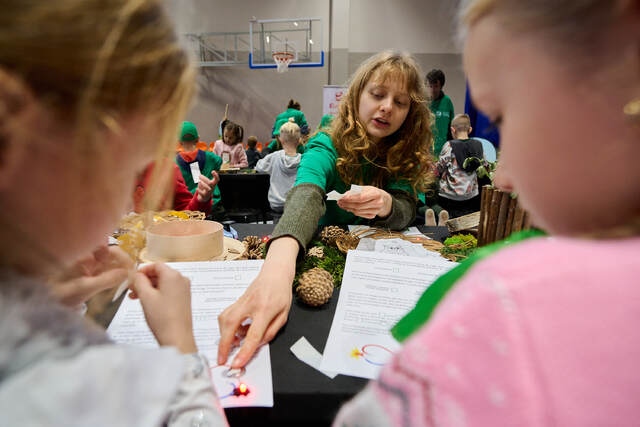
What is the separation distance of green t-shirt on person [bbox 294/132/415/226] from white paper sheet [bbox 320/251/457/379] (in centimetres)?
50

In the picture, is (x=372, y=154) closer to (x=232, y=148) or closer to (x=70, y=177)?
(x=70, y=177)

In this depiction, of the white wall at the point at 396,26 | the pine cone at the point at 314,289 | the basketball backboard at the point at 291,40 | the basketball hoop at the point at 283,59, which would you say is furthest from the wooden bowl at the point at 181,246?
the white wall at the point at 396,26

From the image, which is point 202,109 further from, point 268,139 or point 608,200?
point 608,200

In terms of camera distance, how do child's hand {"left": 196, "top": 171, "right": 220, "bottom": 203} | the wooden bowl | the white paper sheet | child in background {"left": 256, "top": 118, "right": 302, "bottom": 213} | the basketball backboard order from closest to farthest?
the white paper sheet, the wooden bowl, child's hand {"left": 196, "top": 171, "right": 220, "bottom": 203}, child in background {"left": 256, "top": 118, "right": 302, "bottom": 213}, the basketball backboard

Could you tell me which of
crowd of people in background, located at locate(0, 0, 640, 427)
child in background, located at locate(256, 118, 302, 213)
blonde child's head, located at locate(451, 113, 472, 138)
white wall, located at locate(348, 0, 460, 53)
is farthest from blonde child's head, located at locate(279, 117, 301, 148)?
white wall, located at locate(348, 0, 460, 53)

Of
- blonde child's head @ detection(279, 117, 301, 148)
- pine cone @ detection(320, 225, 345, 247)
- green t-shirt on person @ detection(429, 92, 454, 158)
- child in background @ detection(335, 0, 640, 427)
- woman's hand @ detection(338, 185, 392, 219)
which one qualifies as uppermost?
green t-shirt on person @ detection(429, 92, 454, 158)

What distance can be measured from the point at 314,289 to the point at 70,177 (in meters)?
0.53

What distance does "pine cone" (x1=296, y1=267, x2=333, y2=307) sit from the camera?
73 cm

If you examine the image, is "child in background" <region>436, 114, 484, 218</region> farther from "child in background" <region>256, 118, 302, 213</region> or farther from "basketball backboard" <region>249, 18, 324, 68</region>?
"basketball backboard" <region>249, 18, 324, 68</region>

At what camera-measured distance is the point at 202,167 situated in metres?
2.69

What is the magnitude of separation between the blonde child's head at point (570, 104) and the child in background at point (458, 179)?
2.43 m

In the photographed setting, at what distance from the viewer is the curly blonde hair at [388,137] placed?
52.3 inches

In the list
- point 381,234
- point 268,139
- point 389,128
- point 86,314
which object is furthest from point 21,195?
point 268,139

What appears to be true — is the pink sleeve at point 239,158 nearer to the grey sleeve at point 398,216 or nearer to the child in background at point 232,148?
the child in background at point 232,148
